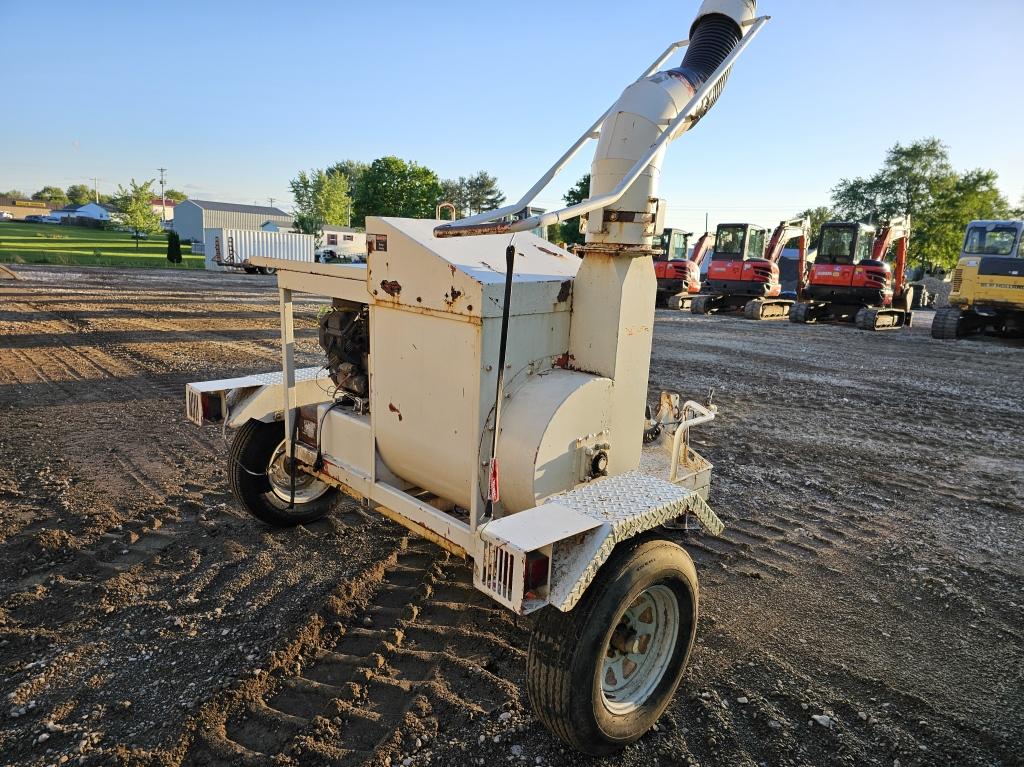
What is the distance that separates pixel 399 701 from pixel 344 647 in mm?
541

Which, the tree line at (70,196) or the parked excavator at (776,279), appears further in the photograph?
the tree line at (70,196)

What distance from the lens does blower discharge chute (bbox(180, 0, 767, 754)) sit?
2475mm

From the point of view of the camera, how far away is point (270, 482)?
14.7 feet

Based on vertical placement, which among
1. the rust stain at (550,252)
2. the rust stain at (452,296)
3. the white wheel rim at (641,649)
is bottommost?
the white wheel rim at (641,649)

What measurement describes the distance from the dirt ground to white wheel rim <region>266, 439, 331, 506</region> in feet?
0.83

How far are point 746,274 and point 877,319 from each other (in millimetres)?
4543

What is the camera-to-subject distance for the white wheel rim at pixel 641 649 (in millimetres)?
2828

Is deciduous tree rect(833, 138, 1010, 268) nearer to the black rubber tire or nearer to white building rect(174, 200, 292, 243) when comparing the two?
the black rubber tire

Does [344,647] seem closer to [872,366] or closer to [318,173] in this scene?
[872,366]

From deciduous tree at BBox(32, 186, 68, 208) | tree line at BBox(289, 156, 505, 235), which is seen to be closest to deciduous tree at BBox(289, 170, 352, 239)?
tree line at BBox(289, 156, 505, 235)

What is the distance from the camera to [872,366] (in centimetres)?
1241

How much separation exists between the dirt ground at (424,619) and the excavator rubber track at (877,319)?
12544mm

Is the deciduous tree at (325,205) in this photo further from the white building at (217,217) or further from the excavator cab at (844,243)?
the excavator cab at (844,243)

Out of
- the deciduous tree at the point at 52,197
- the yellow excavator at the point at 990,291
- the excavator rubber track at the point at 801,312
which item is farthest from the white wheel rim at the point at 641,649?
the deciduous tree at the point at 52,197
